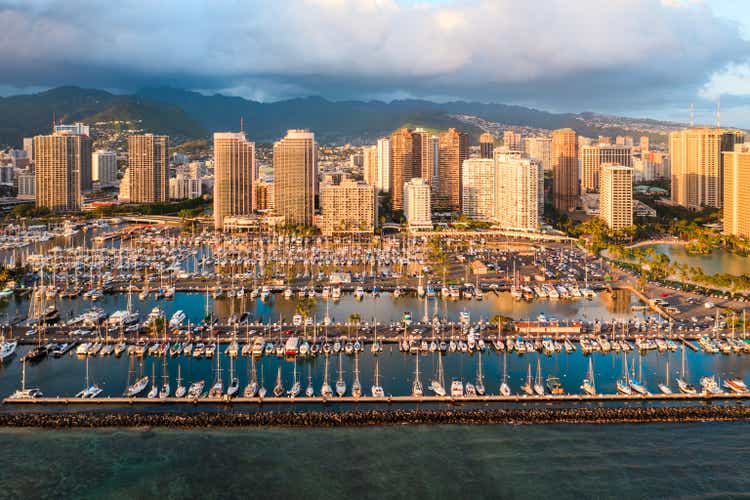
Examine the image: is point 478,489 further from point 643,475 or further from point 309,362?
point 309,362

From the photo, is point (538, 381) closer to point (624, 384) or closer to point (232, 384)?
point (624, 384)

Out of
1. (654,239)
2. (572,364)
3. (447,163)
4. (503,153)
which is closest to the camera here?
(572,364)

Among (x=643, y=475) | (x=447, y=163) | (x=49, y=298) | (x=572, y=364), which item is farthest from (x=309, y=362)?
(x=447, y=163)

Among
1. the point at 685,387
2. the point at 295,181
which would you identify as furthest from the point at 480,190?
the point at 685,387

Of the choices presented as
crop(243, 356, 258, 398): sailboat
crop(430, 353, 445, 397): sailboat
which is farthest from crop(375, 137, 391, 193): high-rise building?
crop(243, 356, 258, 398): sailboat

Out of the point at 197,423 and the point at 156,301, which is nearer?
the point at 197,423

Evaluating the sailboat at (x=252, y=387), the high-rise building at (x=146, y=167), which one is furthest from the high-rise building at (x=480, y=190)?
the sailboat at (x=252, y=387)
